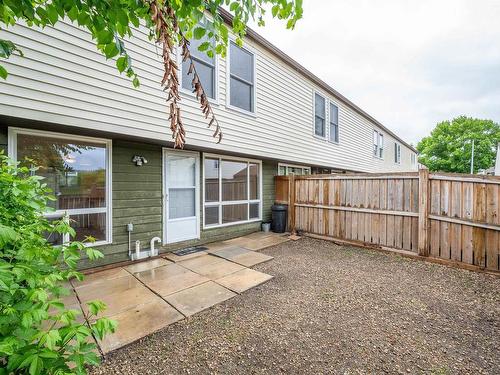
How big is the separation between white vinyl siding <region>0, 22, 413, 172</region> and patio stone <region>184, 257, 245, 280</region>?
103 inches

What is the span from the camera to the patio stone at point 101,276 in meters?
3.80

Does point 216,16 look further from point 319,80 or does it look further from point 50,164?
point 319,80

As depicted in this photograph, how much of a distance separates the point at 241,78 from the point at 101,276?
222 inches

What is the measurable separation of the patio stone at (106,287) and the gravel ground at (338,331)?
1.38m

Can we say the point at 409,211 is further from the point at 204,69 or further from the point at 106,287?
the point at 106,287

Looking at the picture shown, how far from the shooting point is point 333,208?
271 inches

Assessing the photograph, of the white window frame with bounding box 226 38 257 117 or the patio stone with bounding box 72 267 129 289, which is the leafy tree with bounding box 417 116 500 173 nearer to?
the white window frame with bounding box 226 38 257 117

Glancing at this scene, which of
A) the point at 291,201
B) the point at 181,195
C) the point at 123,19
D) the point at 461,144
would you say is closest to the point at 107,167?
the point at 181,195

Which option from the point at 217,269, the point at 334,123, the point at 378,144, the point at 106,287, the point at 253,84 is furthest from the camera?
the point at 378,144

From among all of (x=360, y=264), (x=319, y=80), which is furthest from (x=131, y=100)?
(x=319, y=80)

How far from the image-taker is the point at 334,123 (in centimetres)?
1064

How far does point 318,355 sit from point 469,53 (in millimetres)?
19673

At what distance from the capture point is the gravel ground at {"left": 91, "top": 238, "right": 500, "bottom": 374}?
2162mm

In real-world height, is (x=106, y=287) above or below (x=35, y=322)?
below
